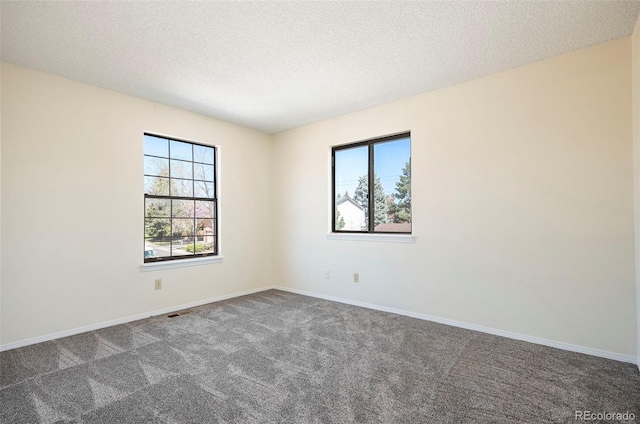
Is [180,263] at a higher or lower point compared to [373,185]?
lower

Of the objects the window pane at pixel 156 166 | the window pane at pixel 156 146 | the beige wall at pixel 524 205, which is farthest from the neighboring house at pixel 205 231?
the beige wall at pixel 524 205

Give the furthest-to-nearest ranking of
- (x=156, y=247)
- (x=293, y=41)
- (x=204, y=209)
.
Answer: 1. (x=204, y=209)
2. (x=156, y=247)
3. (x=293, y=41)

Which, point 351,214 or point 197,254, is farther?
point 351,214

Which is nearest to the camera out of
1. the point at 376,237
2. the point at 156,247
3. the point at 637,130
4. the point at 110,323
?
the point at 637,130

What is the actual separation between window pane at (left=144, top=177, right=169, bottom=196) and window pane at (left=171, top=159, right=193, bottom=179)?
15 cm

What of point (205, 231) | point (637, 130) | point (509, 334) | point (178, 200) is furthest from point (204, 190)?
point (637, 130)

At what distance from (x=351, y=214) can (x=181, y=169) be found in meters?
2.36

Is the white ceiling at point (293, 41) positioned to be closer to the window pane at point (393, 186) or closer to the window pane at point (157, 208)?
the window pane at point (393, 186)

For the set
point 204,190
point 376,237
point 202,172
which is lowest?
point 376,237

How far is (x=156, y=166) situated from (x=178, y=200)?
19.4 inches

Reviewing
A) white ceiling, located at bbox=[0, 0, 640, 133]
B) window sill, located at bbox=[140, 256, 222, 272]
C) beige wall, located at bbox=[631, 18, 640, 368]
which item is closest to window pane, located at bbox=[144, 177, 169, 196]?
window sill, located at bbox=[140, 256, 222, 272]

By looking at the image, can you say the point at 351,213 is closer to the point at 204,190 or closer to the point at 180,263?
the point at 204,190

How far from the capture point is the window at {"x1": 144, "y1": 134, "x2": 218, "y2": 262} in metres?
3.74

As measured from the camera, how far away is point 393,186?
3867 millimetres
